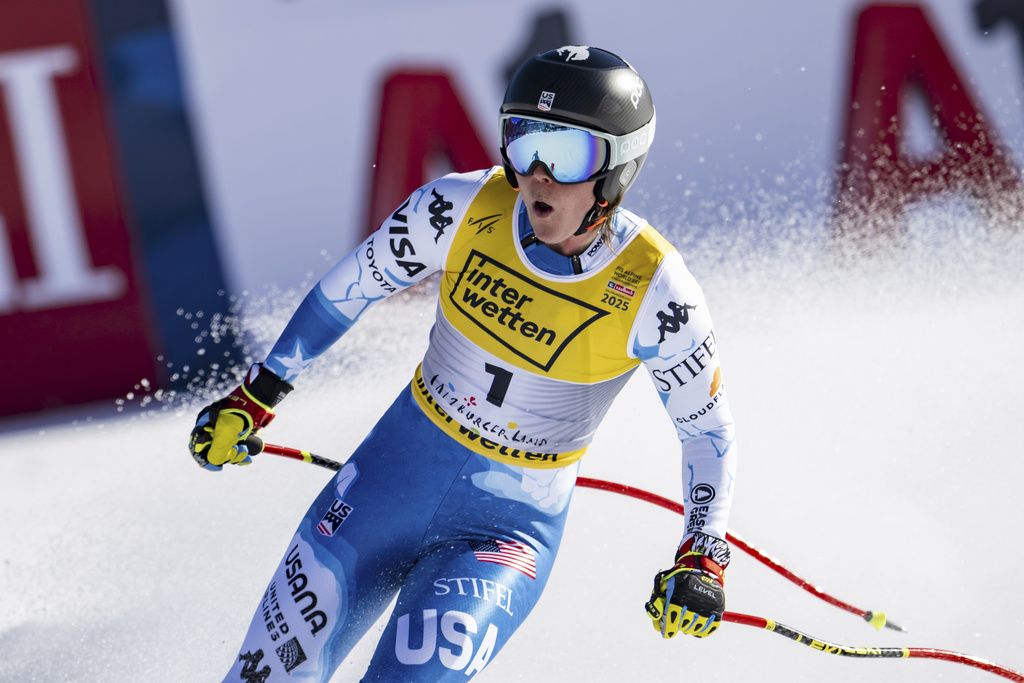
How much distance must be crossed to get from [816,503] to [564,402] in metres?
2.65

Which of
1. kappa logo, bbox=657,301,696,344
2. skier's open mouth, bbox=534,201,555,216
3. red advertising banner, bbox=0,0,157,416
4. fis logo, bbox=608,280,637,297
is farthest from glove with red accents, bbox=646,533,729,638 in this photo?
red advertising banner, bbox=0,0,157,416

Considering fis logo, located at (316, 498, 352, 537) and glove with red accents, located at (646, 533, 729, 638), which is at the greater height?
fis logo, located at (316, 498, 352, 537)

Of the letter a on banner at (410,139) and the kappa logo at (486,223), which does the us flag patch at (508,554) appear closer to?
the kappa logo at (486,223)

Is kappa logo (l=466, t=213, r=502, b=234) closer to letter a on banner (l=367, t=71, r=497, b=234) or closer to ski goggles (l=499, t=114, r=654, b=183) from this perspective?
ski goggles (l=499, t=114, r=654, b=183)

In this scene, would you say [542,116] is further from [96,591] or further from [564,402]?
[96,591]

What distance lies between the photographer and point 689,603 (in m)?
2.26

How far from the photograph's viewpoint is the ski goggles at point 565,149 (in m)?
2.20

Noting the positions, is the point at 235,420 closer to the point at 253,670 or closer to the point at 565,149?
the point at 253,670

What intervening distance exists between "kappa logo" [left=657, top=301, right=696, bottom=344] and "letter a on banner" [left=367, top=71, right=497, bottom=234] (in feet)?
10.6

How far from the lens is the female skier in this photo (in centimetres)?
222

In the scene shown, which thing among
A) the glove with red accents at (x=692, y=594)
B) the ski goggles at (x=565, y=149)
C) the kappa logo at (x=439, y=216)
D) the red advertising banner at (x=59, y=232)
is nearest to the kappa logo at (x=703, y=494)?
the glove with red accents at (x=692, y=594)

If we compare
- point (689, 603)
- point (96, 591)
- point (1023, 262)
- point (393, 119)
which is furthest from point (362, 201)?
point (1023, 262)

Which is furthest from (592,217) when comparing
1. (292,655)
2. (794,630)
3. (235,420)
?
(794,630)

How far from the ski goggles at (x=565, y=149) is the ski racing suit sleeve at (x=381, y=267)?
1.00 feet
